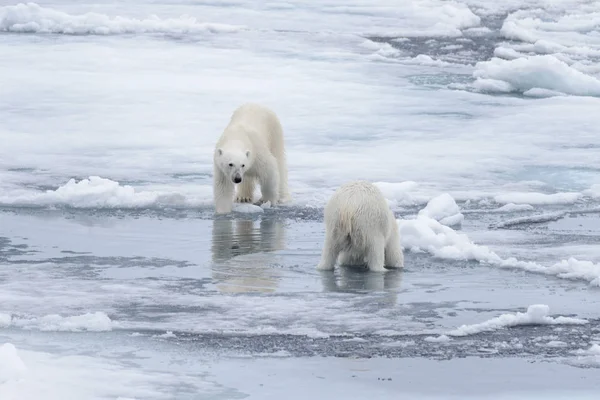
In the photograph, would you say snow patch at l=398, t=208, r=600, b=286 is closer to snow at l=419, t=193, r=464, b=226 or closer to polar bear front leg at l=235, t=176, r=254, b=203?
snow at l=419, t=193, r=464, b=226

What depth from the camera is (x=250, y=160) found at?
845 cm

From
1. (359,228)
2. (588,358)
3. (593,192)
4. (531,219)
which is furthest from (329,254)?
(593,192)

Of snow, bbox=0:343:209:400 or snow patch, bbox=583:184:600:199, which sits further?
snow patch, bbox=583:184:600:199

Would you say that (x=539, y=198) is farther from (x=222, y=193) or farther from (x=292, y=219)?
(x=222, y=193)

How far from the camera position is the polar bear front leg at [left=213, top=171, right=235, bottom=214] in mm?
8211

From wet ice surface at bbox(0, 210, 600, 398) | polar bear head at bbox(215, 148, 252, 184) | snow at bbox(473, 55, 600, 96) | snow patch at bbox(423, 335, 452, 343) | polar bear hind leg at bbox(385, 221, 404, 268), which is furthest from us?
snow at bbox(473, 55, 600, 96)

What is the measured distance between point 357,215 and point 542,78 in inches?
331

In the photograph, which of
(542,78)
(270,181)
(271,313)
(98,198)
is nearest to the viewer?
(271,313)

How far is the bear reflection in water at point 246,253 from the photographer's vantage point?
6.28 meters

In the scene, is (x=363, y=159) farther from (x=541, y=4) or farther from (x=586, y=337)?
(x=541, y=4)

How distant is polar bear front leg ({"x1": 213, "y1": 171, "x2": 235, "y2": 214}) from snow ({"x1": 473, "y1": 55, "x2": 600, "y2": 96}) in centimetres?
657

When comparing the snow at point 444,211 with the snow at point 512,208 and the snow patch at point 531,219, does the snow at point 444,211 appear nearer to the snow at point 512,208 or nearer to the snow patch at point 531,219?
the snow patch at point 531,219

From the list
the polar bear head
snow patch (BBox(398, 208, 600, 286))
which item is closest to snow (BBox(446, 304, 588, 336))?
snow patch (BBox(398, 208, 600, 286))

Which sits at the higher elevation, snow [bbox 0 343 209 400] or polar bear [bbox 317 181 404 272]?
polar bear [bbox 317 181 404 272]
